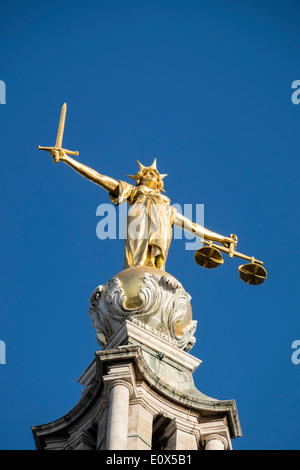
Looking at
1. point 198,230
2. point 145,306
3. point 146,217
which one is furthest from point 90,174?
point 145,306

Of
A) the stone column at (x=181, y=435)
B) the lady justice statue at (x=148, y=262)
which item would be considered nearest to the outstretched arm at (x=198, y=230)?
the lady justice statue at (x=148, y=262)

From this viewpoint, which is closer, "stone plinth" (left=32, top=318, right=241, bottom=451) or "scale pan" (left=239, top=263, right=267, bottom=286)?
"stone plinth" (left=32, top=318, right=241, bottom=451)

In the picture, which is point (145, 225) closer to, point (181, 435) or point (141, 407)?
point (141, 407)

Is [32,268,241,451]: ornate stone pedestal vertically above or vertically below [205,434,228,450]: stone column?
above

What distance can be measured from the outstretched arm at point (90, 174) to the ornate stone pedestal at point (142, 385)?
12.0 feet

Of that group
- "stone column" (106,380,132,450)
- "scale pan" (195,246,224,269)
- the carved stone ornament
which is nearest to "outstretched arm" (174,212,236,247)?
"scale pan" (195,246,224,269)

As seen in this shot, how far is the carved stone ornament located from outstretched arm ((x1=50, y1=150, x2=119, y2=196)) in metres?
3.76

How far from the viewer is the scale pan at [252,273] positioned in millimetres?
47219

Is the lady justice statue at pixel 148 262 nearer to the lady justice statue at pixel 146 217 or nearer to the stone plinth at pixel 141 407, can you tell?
the lady justice statue at pixel 146 217

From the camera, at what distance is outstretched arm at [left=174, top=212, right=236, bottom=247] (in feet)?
161

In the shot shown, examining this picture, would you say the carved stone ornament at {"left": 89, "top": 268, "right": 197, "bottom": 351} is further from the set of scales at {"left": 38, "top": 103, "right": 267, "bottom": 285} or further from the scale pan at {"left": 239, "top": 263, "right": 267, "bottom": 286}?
the scale pan at {"left": 239, "top": 263, "right": 267, "bottom": 286}

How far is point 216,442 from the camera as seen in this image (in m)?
42.4

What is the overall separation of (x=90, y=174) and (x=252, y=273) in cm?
615
